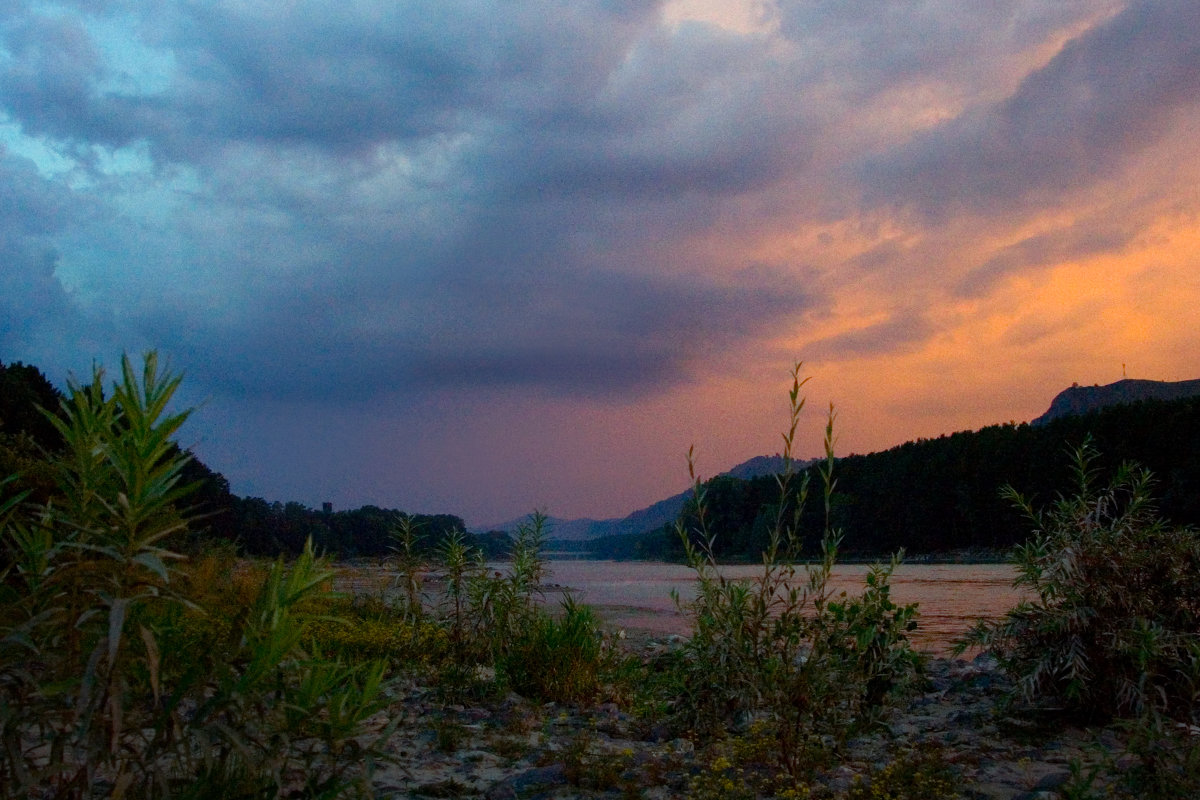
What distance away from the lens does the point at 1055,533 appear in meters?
5.41

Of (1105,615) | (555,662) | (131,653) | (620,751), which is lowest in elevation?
(620,751)

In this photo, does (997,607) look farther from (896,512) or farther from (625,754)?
(896,512)

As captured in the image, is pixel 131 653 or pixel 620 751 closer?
pixel 131 653

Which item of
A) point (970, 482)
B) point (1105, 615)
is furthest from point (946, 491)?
point (1105, 615)

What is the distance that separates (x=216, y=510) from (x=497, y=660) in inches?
163

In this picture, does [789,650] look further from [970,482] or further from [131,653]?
[970,482]

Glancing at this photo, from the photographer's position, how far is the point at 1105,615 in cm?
500

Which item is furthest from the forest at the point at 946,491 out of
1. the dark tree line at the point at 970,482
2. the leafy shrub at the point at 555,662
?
the leafy shrub at the point at 555,662

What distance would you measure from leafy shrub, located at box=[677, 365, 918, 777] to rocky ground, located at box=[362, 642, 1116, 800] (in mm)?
220

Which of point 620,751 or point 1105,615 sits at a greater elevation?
point 1105,615

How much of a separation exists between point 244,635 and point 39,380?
28.7 metres

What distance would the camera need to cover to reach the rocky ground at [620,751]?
13.1 feet

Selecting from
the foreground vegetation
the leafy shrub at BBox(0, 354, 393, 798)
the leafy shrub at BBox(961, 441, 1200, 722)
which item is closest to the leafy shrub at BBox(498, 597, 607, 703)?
the foreground vegetation

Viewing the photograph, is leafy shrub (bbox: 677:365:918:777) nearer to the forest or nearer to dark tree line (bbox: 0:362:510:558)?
dark tree line (bbox: 0:362:510:558)
